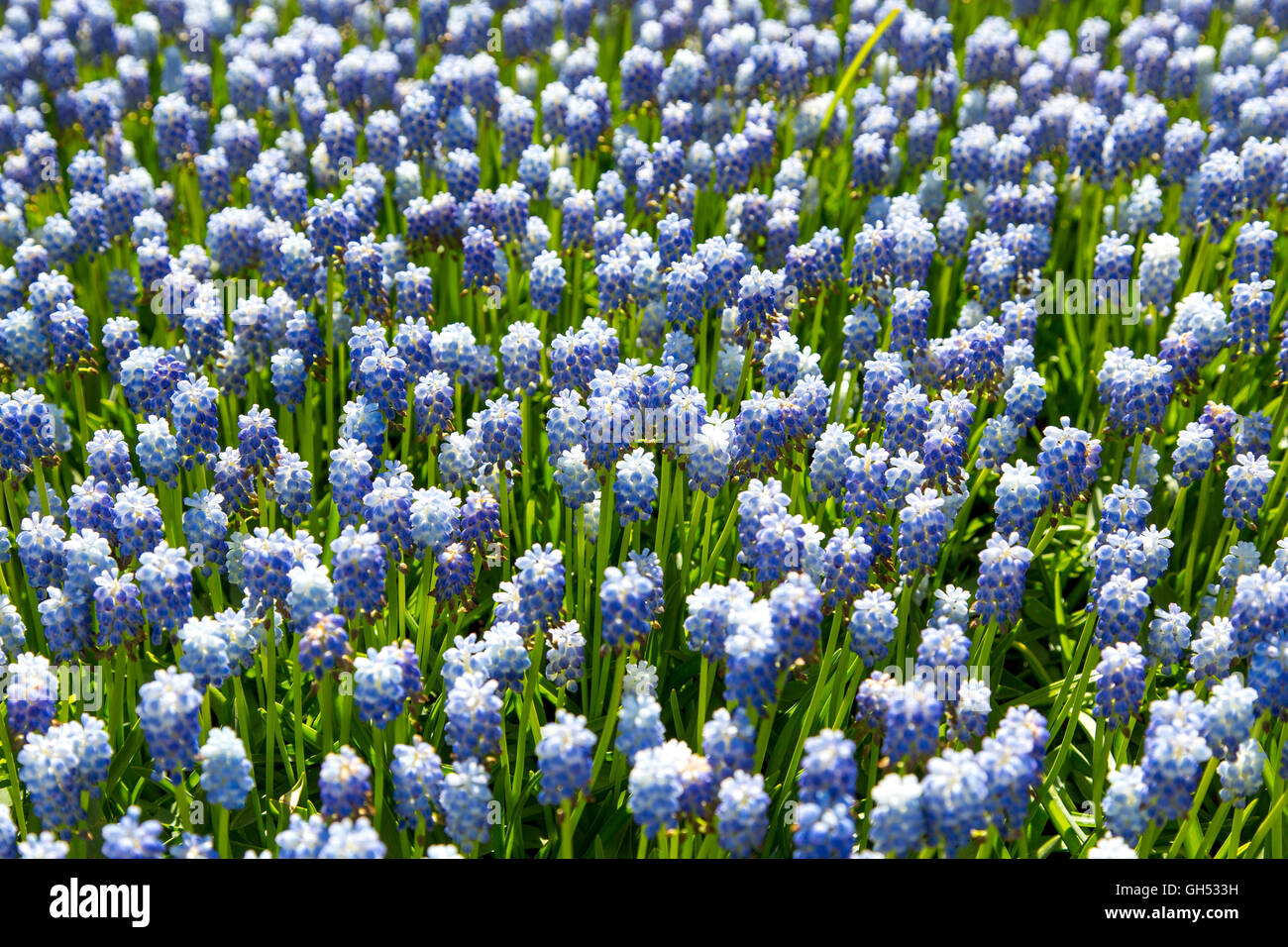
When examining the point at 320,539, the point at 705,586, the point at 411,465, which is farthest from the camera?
the point at 411,465

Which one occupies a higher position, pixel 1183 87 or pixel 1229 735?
pixel 1183 87

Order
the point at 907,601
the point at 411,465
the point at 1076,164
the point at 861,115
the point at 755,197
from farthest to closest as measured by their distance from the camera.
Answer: the point at 861,115, the point at 1076,164, the point at 755,197, the point at 411,465, the point at 907,601

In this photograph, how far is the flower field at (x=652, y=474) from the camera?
5.19m

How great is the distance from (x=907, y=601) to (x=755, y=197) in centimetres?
→ 347

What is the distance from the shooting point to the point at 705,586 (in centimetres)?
558

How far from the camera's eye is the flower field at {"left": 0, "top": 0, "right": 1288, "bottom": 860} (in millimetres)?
5191

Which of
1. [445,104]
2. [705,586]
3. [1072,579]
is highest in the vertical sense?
[445,104]

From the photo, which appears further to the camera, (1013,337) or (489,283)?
(489,283)

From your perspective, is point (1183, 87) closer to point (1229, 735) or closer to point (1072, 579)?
point (1072, 579)

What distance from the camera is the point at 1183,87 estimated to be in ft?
37.4

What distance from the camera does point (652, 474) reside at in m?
6.12
